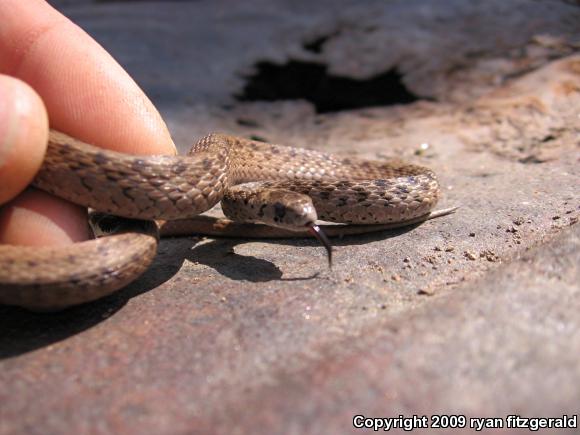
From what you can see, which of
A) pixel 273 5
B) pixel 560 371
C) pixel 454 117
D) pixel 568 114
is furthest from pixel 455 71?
pixel 560 371

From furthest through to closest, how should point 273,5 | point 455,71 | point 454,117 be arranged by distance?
point 273,5
point 455,71
point 454,117

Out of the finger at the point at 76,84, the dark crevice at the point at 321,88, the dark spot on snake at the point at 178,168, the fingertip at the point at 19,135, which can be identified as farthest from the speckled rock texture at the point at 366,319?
the dark crevice at the point at 321,88

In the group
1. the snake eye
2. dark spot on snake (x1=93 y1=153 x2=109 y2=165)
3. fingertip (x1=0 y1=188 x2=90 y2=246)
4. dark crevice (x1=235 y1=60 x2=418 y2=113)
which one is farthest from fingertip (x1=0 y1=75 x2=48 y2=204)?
dark crevice (x1=235 y1=60 x2=418 y2=113)

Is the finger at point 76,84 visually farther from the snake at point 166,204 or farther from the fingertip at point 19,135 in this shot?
the fingertip at point 19,135

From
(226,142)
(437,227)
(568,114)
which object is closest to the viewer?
(437,227)

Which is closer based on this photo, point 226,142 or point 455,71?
point 226,142

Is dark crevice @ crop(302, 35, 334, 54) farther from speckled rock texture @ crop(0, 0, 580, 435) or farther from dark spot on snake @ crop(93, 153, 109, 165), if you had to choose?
dark spot on snake @ crop(93, 153, 109, 165)

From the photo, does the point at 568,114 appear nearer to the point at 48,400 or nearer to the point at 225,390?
the point at 225,390

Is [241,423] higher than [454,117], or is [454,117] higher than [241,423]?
[241,423]
